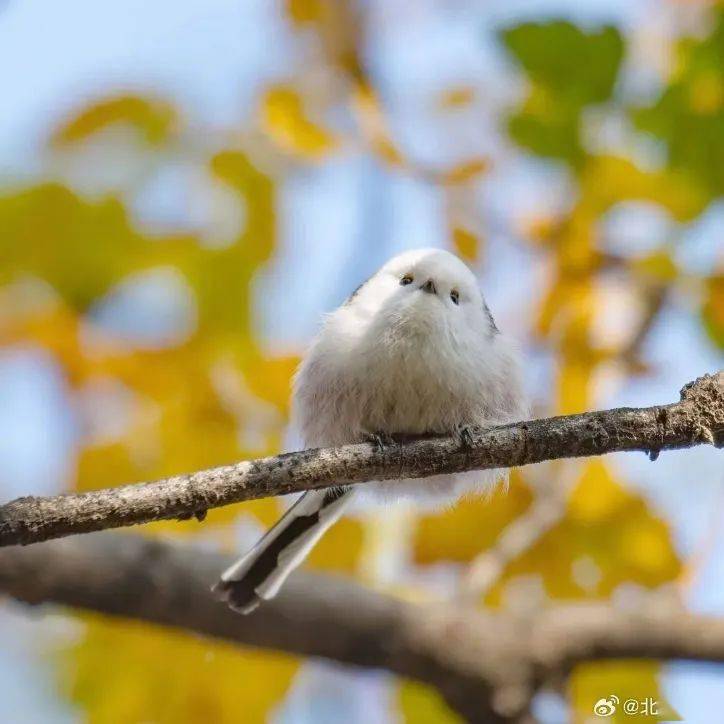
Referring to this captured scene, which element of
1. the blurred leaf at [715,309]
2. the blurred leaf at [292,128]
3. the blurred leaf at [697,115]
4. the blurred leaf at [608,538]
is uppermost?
the blurred leaf at [292,128]

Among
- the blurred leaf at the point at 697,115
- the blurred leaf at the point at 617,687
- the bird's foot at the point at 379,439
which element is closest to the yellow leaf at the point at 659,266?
the blurred leaf at the point at 697,115

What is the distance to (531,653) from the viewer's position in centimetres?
327

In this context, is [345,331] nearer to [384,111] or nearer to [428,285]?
[428,285]

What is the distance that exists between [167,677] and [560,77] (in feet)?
7.45

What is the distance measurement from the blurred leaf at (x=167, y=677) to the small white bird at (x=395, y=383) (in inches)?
16.7

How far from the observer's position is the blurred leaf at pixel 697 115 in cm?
245

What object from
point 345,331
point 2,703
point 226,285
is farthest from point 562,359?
point 2,703

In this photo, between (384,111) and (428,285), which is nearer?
(428,285)

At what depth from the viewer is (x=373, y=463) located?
2012mm

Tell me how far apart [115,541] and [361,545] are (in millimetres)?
880

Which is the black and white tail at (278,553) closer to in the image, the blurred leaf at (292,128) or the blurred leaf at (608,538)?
the blurred leaf at (608,538)

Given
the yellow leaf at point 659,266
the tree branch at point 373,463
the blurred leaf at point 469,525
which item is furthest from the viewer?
the blurred leaf at point 469,525

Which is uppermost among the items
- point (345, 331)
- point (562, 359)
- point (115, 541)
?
point (562, 359)

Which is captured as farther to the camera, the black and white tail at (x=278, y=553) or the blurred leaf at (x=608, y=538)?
the blurred leaf at (x=608, y=538)
